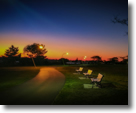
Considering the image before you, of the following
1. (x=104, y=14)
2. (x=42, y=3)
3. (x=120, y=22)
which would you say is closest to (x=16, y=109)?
(x=42, y=3)

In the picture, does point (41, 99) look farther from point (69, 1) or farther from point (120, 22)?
point (120, 22)

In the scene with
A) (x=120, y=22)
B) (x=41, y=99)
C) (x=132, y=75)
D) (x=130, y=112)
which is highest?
(x=120, y=22)

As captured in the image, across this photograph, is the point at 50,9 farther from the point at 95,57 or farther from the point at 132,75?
the point at 95,57

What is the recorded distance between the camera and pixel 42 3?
8328 millimetres

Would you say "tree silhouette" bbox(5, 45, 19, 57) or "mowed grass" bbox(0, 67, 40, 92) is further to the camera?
"tree silhouette" bbox(5, 45, 19, 57)

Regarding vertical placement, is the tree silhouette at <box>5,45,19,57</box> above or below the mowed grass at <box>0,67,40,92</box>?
above

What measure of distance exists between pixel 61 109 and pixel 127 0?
7.90 meters

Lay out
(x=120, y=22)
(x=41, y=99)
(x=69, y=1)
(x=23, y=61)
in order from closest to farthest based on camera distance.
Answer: (x=41, y=99)
(x=69, y=1)
(x=120, y=22)
(x=23, y=61)

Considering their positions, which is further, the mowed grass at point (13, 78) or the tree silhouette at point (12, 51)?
the tree silhouette at point (12, 51)

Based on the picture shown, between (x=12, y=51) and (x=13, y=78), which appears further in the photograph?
(x=12, y=51)

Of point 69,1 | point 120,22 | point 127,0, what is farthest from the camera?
point 120,22

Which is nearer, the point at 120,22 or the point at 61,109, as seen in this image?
the point at 61,109

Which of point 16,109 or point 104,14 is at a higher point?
point 104,14

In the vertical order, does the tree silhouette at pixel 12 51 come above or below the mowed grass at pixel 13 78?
above
